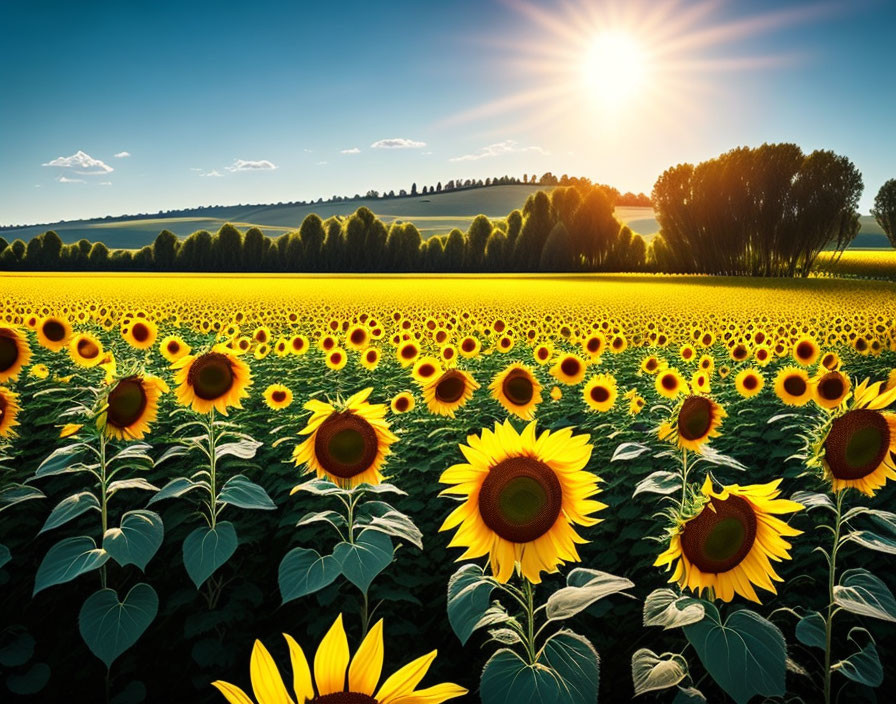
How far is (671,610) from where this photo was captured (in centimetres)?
208

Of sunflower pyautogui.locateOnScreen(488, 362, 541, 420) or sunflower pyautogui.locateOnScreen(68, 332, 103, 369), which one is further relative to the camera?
sunflower pyautogui.locateOnScreen(68, 332, 103, 369)

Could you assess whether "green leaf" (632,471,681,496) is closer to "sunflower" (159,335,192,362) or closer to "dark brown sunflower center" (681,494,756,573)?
"dark brown sunflower center" (681,494,756,573)

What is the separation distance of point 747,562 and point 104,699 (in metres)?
3.47

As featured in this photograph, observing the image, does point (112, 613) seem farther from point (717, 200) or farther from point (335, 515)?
point (717, 200)

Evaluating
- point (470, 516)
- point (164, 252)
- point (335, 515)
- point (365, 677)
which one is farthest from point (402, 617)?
point (164, 252)

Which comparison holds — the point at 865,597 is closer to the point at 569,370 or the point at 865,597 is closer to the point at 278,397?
the point at 569,370

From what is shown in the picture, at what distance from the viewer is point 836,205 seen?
53219 mm

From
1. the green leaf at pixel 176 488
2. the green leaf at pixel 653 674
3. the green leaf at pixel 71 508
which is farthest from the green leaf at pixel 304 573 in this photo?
the green leaf at pixel 653 674

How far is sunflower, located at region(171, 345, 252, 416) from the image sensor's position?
3.98 m

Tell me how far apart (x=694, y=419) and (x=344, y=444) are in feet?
7.28

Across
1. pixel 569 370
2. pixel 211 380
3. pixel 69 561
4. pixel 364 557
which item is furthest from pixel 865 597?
pixel 569 370

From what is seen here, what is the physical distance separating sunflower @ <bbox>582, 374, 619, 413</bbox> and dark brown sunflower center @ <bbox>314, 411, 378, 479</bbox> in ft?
11.4

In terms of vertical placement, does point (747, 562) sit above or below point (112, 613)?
above

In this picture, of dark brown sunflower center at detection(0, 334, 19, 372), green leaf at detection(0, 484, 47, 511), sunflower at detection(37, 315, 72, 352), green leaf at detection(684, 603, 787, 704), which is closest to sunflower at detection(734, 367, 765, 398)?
green leaf at detection(684, 603, 787, 704)
